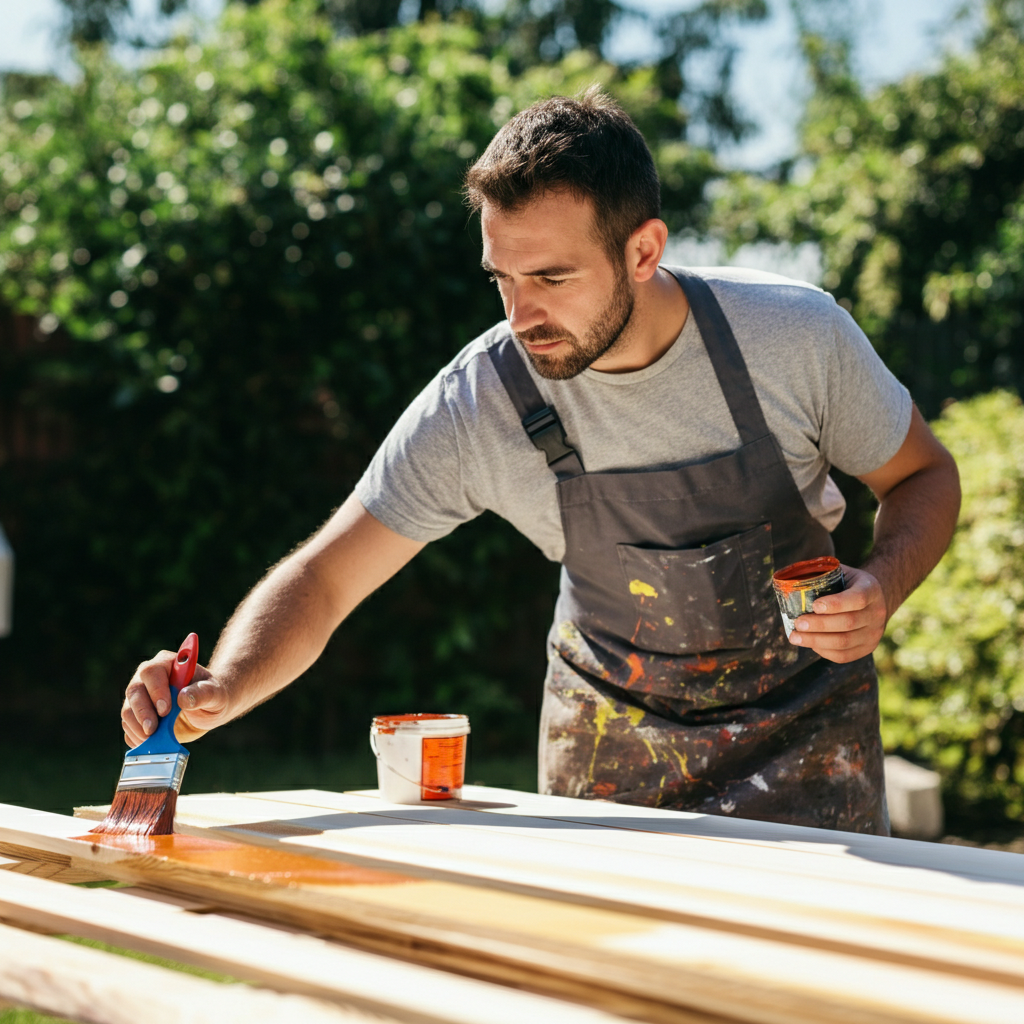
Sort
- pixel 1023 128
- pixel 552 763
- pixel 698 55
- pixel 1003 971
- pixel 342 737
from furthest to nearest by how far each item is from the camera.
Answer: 1. pixel 698 55
2. pixel 1023 128
3. pixel 342 737
4. pixel 552 763
5. pixel 1003 971

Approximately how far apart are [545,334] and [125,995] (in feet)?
4.28

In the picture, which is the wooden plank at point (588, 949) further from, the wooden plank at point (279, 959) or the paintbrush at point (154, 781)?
the paintbrush at point (154, 781)

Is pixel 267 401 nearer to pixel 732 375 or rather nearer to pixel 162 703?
pixel 732 375

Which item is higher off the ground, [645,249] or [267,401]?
[267,401]

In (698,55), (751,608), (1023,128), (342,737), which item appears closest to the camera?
(751,608)

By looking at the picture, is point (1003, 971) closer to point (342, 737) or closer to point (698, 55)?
point (342, 737)

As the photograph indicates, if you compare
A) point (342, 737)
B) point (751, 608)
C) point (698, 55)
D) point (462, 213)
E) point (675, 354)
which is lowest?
point (342, 737)

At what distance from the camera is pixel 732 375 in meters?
2.07

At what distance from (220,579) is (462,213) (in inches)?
77.8

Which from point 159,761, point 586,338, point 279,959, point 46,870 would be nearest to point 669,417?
point 586,338

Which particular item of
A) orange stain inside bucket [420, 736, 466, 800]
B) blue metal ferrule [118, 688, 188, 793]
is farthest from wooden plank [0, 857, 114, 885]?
orange stain inside bucket [420, 736, 466, 800]

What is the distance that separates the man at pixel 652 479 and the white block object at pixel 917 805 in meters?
2.61

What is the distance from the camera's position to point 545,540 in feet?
7.58

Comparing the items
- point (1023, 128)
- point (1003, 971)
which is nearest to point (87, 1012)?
point (1003, 971)
